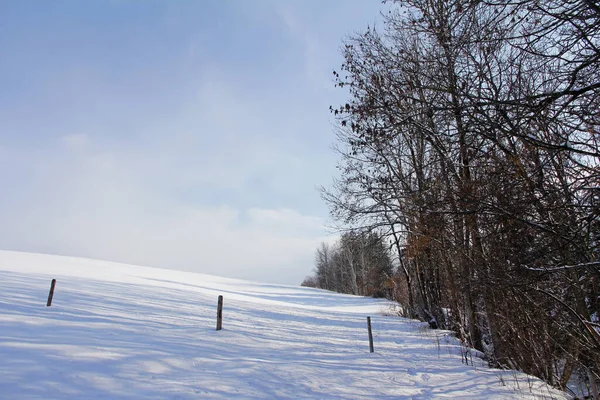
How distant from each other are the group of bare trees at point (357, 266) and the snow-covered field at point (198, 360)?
3716 millimetres

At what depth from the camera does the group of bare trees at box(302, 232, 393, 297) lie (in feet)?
47.6

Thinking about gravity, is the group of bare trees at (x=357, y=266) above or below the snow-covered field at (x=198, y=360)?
above

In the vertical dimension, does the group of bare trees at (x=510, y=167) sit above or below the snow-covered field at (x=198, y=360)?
above

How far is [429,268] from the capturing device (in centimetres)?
1589

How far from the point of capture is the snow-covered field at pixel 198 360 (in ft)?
17.7

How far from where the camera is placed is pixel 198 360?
7.06 meters

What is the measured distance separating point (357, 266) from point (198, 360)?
47.4m

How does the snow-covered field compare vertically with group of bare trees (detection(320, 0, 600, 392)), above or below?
below

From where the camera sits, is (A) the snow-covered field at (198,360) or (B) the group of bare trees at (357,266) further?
(B) the group of bare trees at (357,266)

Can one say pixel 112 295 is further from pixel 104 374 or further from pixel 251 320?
pixel 104 374

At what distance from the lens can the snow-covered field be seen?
17.7 feet

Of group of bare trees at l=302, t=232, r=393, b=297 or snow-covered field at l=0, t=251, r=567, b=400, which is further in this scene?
group of bare trees at l=302, t=232, r=393, b=297

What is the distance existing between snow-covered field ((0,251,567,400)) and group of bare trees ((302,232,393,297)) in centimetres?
372

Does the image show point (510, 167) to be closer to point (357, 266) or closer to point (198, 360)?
point (198, 360)
